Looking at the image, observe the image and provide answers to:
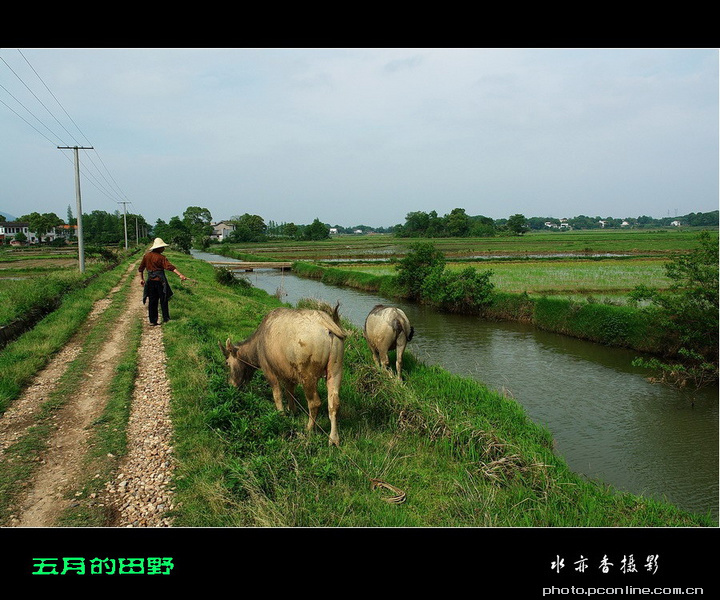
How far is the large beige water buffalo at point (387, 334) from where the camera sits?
10078 mm

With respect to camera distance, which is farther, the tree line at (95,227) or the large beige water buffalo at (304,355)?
the tree line at (95,227)

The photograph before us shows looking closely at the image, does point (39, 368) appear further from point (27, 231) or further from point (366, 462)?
Result: point (27, 231)

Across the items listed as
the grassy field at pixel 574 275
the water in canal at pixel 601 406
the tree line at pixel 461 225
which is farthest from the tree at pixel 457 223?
the water in canal at pixel 601 406

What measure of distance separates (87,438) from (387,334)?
6216mm

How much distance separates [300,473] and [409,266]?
2124cm

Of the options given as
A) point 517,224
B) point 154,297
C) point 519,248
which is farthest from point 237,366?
point 517,224

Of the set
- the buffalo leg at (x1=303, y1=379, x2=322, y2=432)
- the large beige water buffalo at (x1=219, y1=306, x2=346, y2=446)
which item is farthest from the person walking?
the buffalo leg at (x1=303, y1=379, x2=322, y2=432)

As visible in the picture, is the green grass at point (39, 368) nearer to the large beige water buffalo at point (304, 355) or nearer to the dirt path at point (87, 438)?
the dirt path at point (87, 438)

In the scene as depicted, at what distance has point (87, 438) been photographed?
5.34 meters

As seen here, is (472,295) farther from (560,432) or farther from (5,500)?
(5,500)

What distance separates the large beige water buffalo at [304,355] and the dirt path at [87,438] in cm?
160

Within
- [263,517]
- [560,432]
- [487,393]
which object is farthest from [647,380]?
[263,517]

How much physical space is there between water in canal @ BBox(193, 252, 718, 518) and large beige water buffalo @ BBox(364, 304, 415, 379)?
8.81 ft

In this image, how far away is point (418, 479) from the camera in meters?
5.46
